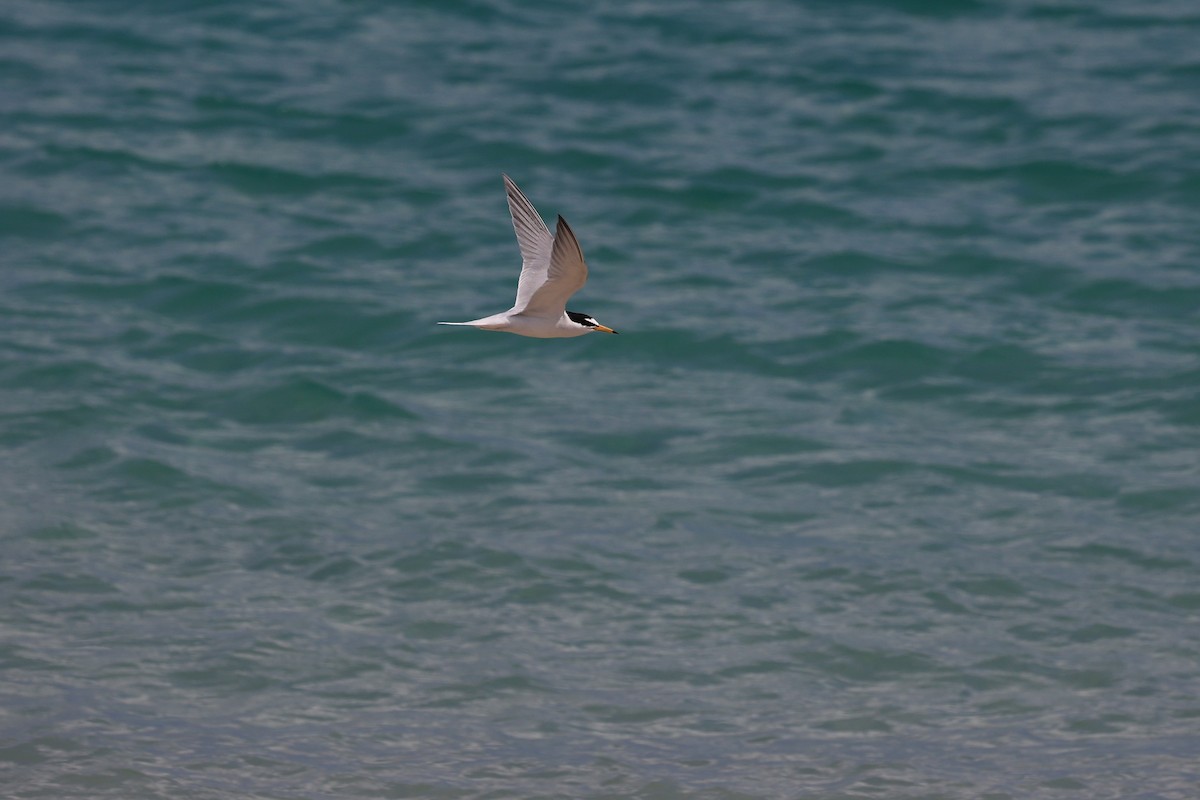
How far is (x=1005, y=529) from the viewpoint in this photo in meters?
11.9

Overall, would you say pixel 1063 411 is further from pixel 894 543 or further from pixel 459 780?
pixel 459 780

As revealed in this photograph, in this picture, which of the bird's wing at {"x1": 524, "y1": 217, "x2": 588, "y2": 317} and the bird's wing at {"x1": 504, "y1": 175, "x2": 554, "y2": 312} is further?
the bird's wing at {"x1": 504, "y1": 175, "x2": 554, "y2": 312}

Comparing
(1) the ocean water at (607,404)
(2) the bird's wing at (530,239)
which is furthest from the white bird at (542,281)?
(1) the ocean water at (607,404)

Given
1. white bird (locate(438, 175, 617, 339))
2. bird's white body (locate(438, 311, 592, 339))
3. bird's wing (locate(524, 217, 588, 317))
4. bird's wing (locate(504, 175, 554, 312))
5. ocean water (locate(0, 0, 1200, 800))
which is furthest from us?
bird's wing (locate(504, 175, 554, 312))

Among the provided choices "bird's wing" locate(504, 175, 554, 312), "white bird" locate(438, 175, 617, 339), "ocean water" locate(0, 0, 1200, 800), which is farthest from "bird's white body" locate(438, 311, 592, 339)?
"ocean water" locate(0, 0, 1200, 800)

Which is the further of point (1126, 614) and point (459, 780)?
point (1126, 614)

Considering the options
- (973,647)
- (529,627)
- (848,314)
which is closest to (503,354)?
(848,314)

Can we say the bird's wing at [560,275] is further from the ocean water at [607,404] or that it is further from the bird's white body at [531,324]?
the ocean water at [607,404]

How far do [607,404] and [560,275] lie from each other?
4.60 meters

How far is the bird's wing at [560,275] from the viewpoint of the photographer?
29.1 ft

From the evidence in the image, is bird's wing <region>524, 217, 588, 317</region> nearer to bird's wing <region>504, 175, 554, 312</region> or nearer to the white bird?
the white bird

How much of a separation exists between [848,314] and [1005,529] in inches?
139

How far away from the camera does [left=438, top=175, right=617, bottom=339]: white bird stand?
9.05 metres

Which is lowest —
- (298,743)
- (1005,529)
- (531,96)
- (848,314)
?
(298,743)
